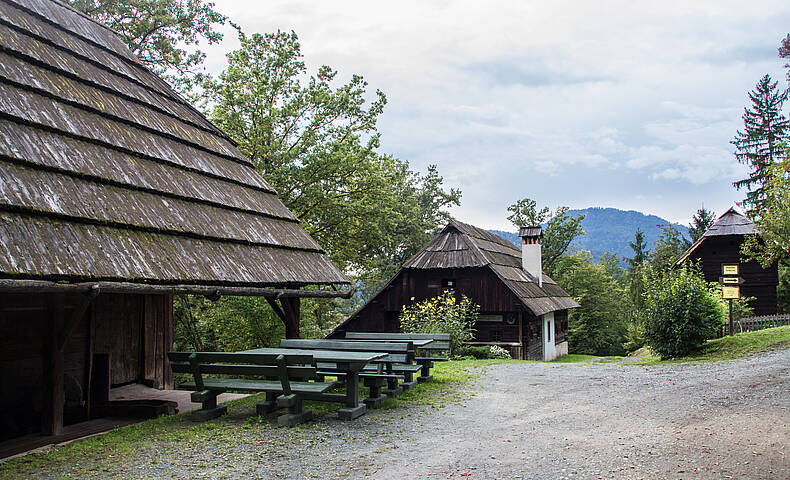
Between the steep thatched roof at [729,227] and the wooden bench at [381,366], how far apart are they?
22.7 metres

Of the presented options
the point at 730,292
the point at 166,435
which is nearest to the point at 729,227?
the point at 730,292

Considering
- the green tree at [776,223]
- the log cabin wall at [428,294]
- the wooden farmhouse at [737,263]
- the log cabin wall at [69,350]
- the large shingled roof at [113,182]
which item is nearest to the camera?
the large shingled roof at [113,182]

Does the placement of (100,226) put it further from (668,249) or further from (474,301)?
(668,249)

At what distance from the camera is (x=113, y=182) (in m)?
7.70

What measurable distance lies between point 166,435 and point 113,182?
343cm

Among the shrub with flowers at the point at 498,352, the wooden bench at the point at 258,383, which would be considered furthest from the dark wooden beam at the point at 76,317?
the shrub with flowers at the point at 498,352

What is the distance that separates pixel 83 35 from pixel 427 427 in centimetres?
991

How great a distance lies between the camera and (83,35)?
A: 1111 centimetres

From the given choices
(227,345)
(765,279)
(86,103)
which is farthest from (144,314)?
(765,279)

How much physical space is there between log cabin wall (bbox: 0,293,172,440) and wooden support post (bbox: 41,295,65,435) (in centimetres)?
1

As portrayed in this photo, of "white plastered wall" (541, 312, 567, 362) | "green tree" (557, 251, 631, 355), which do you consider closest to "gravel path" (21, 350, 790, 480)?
"white plastered wall" (541, 312, 567, 362)

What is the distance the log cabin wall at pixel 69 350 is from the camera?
266 inches

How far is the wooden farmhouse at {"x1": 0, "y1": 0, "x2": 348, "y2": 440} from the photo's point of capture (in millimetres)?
6281

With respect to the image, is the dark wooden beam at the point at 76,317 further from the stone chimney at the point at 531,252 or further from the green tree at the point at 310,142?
the stone chimney at the point at 531,252
